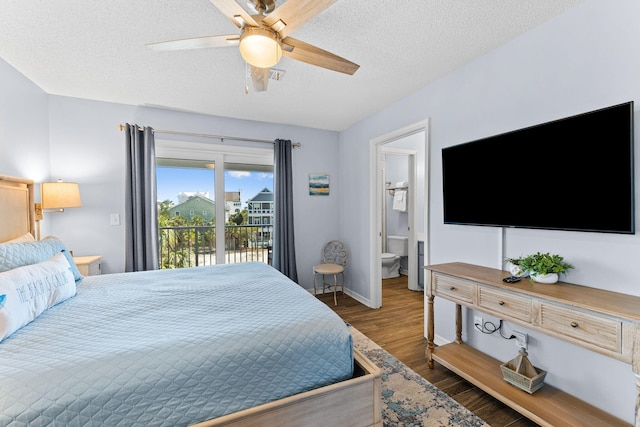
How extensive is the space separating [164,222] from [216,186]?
81 cm

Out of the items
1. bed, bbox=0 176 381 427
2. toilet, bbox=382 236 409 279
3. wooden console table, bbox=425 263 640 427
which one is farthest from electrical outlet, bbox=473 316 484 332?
toilet, bbox=382 236 409 279

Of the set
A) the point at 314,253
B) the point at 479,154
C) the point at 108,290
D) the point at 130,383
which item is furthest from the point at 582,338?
the point at 314,253

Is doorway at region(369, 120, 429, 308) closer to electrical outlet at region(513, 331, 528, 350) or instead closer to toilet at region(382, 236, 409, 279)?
toilet at region(382, 236, 409, 279)

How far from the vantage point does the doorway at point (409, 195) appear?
9.62 feet

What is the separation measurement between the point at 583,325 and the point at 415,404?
1.11 m

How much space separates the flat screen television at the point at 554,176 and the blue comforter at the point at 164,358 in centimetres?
151

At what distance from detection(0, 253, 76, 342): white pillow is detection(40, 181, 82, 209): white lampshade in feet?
3.71

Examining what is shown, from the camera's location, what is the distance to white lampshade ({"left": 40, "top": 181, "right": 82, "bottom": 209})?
2592mm

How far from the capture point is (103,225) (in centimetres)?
318

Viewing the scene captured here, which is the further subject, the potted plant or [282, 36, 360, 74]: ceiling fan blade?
the potted plant

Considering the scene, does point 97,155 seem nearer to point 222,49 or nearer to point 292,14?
point 222,49

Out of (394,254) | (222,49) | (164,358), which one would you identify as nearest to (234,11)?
(222,49)

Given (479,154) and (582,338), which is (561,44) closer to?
(479,154)

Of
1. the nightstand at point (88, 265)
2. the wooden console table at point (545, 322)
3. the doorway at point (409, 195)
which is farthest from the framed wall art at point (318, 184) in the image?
the nightstand at point (88, 265)
